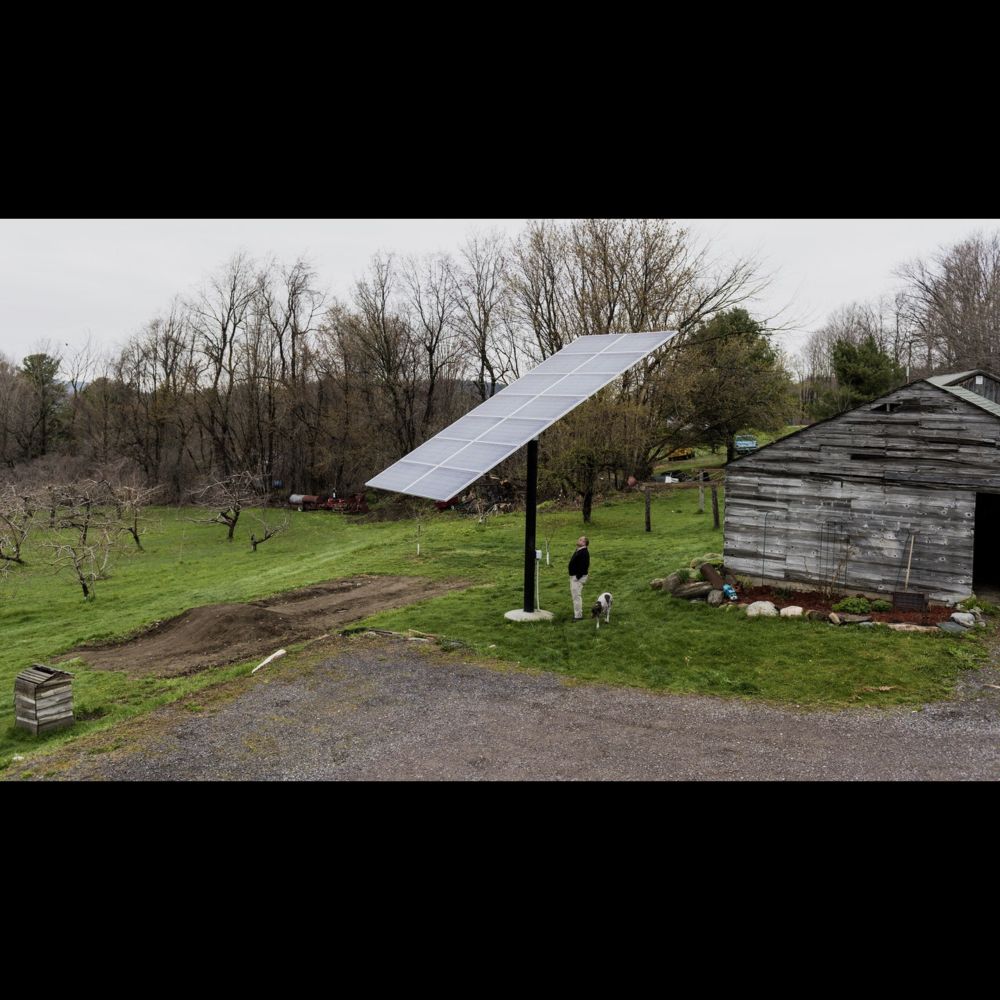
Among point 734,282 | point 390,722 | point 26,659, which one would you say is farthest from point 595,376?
point 734,282

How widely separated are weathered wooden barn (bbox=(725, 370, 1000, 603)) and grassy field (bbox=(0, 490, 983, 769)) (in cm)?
170

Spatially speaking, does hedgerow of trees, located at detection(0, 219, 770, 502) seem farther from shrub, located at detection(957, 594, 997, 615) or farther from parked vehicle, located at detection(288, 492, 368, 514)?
shrub, located at detection(957, 594, 997, 615)

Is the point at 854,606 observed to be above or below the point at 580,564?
below

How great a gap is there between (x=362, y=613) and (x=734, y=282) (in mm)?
29025

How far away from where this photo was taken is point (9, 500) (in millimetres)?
23594

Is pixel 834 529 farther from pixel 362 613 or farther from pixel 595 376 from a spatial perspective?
pixel 362 613

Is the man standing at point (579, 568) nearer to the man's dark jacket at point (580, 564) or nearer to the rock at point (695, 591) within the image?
the man's dark jacket at point (580, 564)

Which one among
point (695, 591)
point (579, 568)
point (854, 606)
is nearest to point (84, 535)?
point (579, 568)

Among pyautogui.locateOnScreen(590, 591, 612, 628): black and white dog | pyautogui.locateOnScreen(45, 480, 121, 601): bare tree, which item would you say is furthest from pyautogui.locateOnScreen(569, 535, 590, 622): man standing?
pyautogui.locateOnScreen(45, 480, 121, 601): bare tree

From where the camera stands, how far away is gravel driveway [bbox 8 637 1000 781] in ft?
26.0

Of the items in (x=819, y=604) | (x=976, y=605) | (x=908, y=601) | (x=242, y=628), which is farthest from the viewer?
(x=242, y=628)

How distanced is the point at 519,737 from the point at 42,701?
640cm

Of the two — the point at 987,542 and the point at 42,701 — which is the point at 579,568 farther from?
the point at 987,542

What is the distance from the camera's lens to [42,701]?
9547 mm
